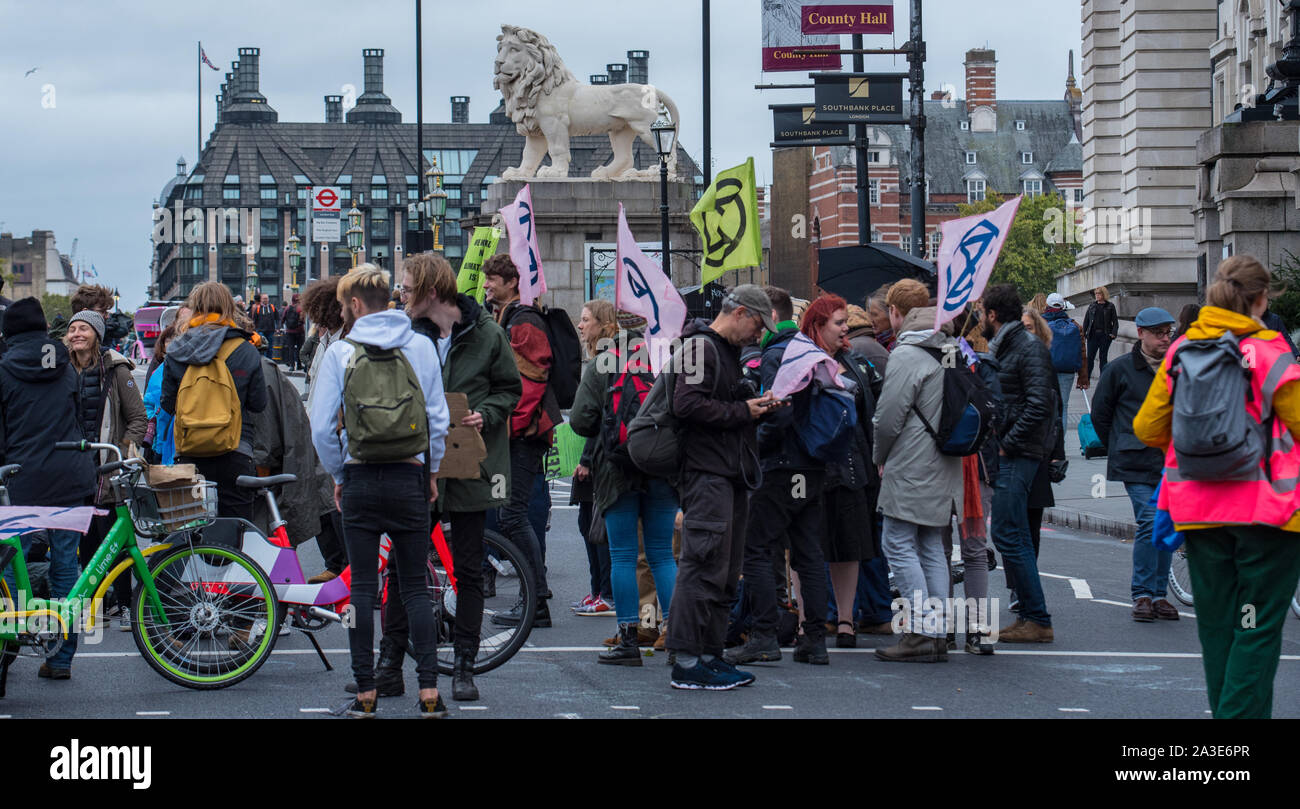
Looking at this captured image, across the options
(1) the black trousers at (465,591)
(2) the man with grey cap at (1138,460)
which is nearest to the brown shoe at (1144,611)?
(2) the man with grey cap at (1138,460)

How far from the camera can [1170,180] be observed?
4097 cm

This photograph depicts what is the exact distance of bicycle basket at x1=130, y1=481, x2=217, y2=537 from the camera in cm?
787

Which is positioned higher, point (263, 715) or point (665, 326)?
point (665, 326)

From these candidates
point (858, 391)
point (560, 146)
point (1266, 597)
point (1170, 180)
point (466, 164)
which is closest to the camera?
point (1266, 597)

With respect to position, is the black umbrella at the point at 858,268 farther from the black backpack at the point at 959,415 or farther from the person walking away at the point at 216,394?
the person walking away at the point at 216,394

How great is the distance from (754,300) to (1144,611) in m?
4.06

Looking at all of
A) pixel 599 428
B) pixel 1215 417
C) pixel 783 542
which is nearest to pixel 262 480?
pixel 599 428

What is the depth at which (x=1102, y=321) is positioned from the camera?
30.3 m

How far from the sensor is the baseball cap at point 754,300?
782cm

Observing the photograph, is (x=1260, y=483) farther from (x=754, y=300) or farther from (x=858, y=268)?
(x=858, y=268)
